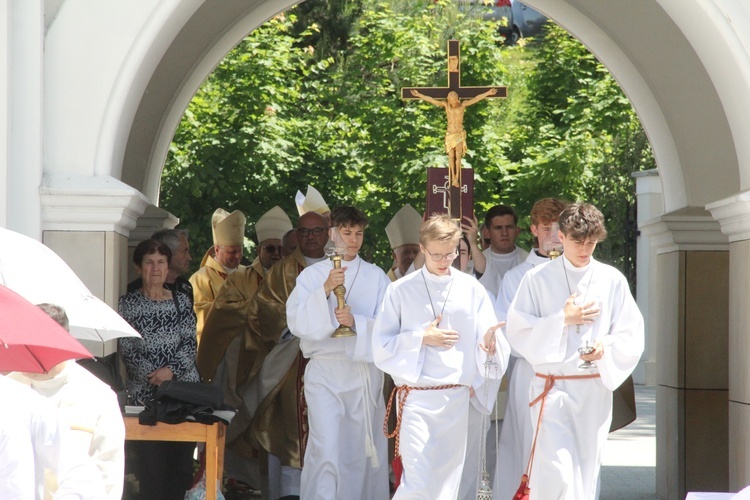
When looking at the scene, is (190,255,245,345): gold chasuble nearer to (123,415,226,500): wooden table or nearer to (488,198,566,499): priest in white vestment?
(488,198,566,499): priest in white vestment

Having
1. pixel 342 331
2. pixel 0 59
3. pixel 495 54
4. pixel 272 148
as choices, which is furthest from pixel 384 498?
pixel 495 54

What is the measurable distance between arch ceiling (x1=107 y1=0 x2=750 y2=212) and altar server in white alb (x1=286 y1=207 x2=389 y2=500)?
1532 millimetres

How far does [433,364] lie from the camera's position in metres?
6.86

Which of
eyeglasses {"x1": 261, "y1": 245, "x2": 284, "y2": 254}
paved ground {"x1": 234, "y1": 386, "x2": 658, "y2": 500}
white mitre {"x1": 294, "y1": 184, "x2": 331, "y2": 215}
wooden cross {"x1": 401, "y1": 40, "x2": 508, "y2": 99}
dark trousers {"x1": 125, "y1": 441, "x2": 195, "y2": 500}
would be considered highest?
wooden cross {"x1": 401, "y1": 40, "x2": 508, "y2": 99}

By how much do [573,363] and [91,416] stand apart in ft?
8.78

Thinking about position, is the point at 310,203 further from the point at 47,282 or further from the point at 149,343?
the point at 47,282

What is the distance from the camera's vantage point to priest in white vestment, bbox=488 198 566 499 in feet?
24.9

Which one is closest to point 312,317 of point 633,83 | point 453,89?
point 453,89

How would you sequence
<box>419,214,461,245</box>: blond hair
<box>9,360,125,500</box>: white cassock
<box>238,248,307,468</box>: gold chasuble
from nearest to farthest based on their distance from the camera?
<box>9,360,125,500</box>: white cassock, <box>419,214,461,245</box>: blond hair, <box>238,248,307,468</box>: gold chasuble

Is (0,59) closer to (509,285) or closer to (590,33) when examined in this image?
(509,285)

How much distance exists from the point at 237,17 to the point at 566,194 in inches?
372

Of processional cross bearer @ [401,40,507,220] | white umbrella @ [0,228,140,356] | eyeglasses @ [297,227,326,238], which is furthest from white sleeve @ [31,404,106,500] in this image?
eyeglasses @ [297,227,326,238]

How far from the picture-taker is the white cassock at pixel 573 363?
6.33 metres

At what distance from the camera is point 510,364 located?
326 inches
